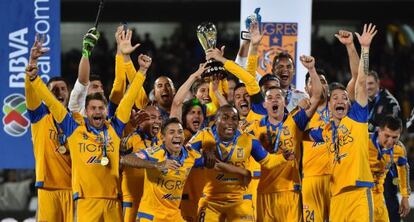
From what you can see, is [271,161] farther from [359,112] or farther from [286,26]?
[286,26]

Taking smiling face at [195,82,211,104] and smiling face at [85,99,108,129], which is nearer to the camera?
smiling face at [85,99,108,129]

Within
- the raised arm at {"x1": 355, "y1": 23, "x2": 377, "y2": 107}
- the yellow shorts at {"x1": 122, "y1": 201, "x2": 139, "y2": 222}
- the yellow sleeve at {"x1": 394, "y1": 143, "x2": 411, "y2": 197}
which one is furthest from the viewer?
the yellow sleeve at {"x1": 394, "y1": 143, "x2": 411, "y2": 197}

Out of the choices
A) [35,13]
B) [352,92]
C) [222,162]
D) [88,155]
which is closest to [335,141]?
[352,92]

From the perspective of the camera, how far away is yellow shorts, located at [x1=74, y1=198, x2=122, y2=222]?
376 inches

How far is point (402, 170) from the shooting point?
1171cm

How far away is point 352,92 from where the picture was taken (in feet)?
33.9

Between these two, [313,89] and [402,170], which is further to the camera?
[402,170]

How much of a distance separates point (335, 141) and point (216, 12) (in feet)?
27.6

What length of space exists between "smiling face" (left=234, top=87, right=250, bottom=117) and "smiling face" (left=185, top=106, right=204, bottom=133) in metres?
0.48

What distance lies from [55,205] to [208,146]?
1.62 meters

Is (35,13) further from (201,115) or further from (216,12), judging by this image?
(216,12)

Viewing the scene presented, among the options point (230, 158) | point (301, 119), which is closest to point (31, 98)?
point (230, 158)

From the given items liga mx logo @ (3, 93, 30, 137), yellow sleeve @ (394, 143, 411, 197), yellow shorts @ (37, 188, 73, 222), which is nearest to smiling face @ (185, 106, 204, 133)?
yellow shorts @ (37, 188, 73, 222)

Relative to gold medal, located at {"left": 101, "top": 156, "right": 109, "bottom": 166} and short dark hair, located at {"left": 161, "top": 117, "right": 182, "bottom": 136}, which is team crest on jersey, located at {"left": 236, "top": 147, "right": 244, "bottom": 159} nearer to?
short dark hair, located at {"left": 161, "top": 117, "right": 182, "bottom": 136}
